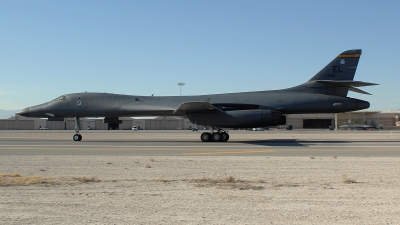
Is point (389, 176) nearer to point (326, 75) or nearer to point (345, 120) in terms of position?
point (326, 75)

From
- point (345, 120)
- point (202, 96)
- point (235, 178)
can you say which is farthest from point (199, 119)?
point (345, 120)

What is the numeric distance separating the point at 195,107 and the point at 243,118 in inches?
110

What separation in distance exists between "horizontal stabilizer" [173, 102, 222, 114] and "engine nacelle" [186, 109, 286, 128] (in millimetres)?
430

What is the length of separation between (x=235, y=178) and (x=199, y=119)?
14.6 meters

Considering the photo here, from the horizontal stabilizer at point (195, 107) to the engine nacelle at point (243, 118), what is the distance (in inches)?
16.9

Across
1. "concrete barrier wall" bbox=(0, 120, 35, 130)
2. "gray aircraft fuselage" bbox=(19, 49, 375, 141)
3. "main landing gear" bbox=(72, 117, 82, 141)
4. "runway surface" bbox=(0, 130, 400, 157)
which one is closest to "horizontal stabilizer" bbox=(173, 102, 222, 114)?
"gray aircraft fuselage" bbox=(19, 49, 375, 141)

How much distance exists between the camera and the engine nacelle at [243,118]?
2231cm

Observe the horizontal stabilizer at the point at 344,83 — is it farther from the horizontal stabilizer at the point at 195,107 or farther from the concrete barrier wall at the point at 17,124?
the concrete barrier wall at the point at 17,124

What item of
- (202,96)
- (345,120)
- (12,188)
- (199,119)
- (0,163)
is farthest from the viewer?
(345,120)

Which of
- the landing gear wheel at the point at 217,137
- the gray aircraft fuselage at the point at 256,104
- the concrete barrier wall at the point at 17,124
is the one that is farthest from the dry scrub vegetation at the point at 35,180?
the concrete barrier wall at the point at 17,124

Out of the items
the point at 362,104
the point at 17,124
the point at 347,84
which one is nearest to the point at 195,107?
the point at 347,84

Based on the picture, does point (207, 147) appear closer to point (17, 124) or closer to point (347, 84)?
point (347, 84)

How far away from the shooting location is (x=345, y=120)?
71438mm

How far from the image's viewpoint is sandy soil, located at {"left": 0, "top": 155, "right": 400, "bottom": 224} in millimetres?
5125
